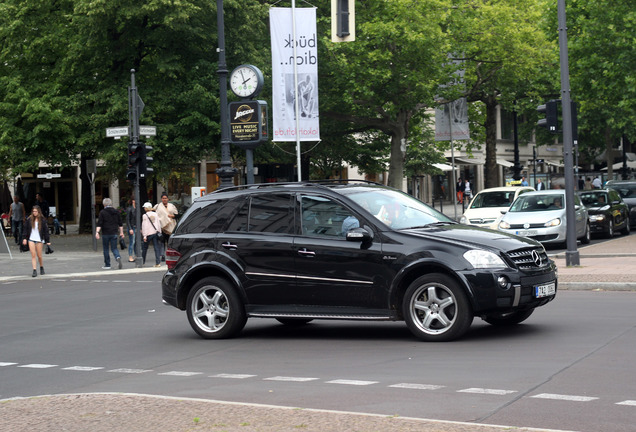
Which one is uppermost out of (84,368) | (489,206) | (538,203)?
(538,203)

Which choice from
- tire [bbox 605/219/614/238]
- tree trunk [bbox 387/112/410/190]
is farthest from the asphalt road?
tree trunk [bbox 387/112/410/190]

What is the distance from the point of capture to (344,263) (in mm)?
10906

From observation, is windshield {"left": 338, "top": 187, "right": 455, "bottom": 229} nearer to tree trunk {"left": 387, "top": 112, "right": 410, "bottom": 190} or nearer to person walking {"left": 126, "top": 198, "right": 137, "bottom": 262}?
person walking {"left": 126, "top": 198, "right": 137, "bottom": 262}

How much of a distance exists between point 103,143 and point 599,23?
55.8 feet

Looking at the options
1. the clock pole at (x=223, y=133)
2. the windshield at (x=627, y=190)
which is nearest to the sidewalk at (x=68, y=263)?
the clock pole at (x=223, y=133)

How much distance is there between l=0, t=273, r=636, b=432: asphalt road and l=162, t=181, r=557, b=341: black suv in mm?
369

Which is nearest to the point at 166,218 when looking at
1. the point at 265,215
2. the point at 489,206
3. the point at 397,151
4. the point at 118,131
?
the point at 118,131

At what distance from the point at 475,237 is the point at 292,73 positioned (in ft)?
63.3

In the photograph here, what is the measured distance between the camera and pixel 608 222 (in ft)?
99.5

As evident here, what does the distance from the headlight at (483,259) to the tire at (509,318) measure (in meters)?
1.28

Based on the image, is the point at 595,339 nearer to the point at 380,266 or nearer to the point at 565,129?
the point at 380,266

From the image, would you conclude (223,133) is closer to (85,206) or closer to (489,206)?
(489,206)

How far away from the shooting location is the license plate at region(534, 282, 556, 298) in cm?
1046

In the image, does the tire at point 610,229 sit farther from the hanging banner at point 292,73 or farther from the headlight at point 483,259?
the headlight at point 483,259
